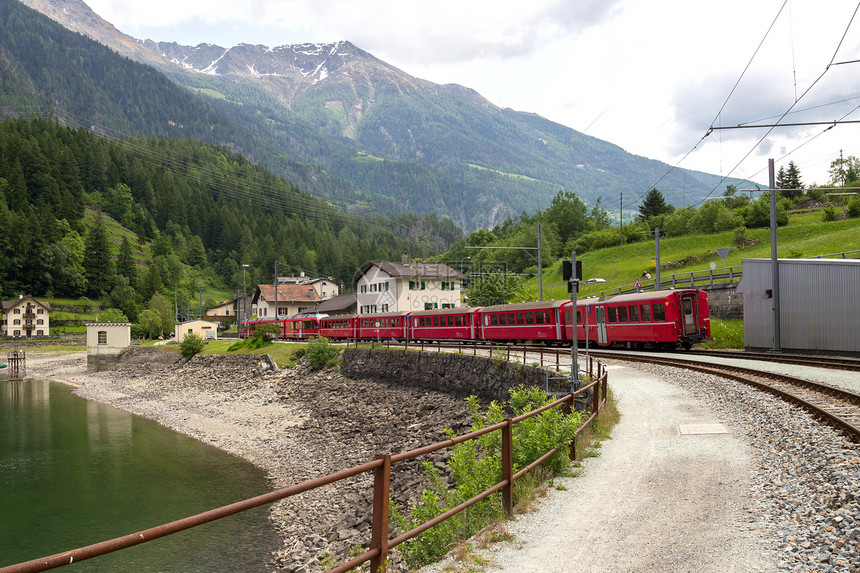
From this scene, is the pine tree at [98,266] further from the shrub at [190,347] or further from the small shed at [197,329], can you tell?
the shrub at [190,347]

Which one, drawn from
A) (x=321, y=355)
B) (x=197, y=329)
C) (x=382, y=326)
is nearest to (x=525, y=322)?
(x=321, y=355)

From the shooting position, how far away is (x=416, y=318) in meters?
50.9

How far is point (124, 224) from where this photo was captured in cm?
16950

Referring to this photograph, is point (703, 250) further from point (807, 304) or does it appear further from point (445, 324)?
point (807, 304)

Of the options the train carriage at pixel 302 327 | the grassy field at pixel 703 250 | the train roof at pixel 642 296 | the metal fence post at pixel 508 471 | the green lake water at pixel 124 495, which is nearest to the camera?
the metal fence post at pixel 508 471

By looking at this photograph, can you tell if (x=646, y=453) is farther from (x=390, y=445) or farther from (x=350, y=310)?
(x=350, y=310)

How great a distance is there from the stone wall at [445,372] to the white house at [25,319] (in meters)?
90.3

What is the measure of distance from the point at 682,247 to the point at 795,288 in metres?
49.2

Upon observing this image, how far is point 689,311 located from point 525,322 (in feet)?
36.7

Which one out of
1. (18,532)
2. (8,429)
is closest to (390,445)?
(18,532)

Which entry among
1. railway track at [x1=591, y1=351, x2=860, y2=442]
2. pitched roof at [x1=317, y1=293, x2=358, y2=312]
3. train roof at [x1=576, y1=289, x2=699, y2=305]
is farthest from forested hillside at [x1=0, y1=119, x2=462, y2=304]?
railway track at [x1=591, y1=351, x2=860, y2=442]

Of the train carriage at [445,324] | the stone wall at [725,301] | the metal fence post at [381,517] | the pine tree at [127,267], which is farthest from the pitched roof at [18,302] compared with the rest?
the metal fence post at [381,517]

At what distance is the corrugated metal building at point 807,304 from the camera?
25875mm

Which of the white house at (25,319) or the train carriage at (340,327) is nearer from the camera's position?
the train carriage at (340,327)
